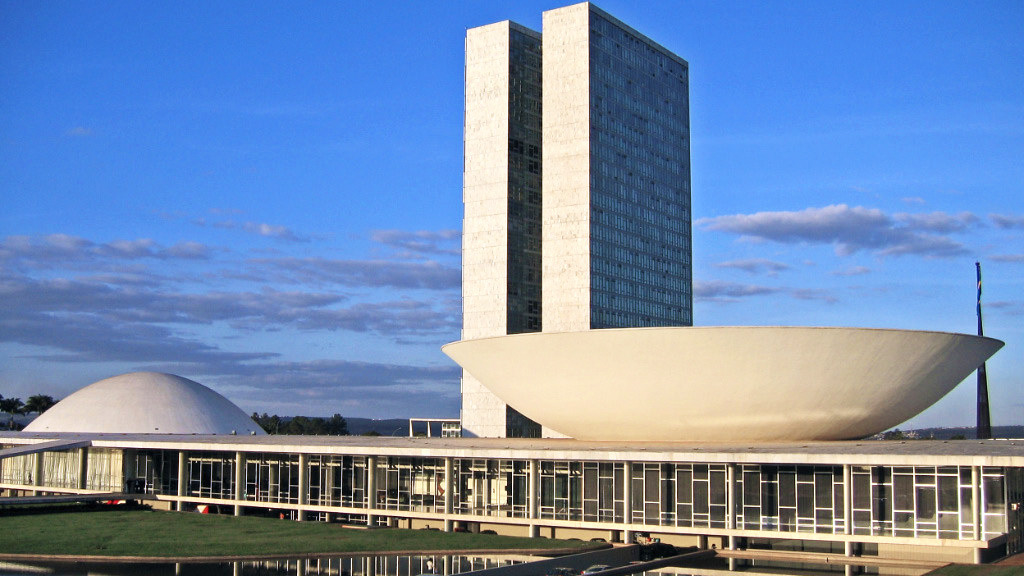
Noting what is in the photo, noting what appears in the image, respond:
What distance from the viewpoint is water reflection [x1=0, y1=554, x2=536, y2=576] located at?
30.6 metres

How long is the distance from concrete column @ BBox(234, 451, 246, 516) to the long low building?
9cm

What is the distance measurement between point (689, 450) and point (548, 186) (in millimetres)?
52673

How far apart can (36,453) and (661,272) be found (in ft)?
180

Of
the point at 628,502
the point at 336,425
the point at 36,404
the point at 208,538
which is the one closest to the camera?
the point at 208,538

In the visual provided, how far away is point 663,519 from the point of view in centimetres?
3822

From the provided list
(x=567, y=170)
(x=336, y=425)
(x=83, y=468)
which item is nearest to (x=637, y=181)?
(x=567, y=170)

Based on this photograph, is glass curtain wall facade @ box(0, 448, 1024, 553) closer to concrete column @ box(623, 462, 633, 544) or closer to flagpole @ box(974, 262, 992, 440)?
concrete column @ box(623, 462, 633, 544)

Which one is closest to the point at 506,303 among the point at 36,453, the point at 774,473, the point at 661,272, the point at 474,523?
the point at 661,272

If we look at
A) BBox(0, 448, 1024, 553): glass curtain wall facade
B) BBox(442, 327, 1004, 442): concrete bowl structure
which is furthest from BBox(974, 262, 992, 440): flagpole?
BBox(0, 448, 1024, 553): glass curtain wall facade

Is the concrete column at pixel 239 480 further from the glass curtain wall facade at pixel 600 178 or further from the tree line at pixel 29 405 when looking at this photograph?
the tree line at pixel 29 405

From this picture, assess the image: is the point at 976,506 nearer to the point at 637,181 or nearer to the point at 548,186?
the point at 548,186

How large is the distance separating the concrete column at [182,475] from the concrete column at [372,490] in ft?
37.0

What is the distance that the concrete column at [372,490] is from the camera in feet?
146

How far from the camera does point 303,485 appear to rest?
47.1m
